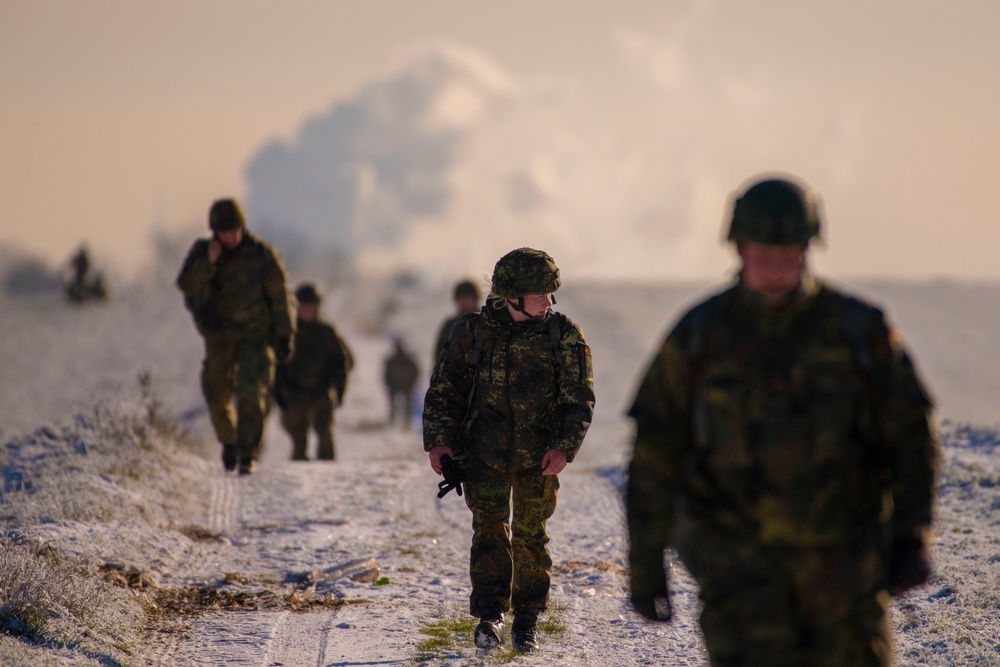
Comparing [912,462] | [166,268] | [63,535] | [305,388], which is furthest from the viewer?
[166,268]

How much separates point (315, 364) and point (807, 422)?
34.9 feet

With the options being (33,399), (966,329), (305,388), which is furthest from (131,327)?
(966,329)

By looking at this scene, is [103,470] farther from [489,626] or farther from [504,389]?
[504,389]

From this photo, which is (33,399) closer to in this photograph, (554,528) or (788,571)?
(554,528)

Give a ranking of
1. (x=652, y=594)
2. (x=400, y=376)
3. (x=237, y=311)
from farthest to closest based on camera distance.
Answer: (x=400, y=376)
(x=237, y=311)
(x=652, y=594)

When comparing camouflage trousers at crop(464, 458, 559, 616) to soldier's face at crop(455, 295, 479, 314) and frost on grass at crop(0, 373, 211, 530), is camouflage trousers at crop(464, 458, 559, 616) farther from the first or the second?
soldier's face at crop(455, 295, 479, 314)

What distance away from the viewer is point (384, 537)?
30.9 ft

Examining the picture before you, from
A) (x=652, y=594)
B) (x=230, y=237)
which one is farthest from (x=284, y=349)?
(x=652, y=594)

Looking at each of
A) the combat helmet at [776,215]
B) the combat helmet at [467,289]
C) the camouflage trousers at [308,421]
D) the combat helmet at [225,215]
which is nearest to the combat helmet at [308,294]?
the camouflage trousers at [308,421]

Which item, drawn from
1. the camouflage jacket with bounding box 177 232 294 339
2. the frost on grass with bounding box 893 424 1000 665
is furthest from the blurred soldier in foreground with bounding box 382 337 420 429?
the frost on grass with bounding box 893 424 1000 665

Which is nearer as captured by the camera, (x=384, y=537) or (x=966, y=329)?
(x=384, y=537)

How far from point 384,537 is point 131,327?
3348cm

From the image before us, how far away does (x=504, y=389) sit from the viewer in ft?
20.0

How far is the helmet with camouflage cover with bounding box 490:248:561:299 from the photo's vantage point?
239 inches
